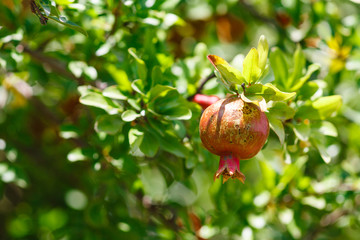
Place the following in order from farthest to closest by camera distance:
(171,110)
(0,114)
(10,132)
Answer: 1. (0,114)
2. (10,132)
3. (171,110)

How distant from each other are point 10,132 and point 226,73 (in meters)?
1.28

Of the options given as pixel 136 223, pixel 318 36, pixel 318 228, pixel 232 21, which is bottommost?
pixel 318 228

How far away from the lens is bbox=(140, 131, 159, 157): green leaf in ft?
3.59

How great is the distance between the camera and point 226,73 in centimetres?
92

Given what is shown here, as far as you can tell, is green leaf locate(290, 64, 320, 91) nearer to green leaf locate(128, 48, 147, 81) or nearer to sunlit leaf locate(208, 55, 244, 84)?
sunlit leaf locate(208, 55, 244, 84)

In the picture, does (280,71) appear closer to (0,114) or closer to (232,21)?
(232,21)

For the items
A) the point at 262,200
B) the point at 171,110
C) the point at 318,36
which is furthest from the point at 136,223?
the point at 318,36

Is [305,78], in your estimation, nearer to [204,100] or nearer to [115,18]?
[204,100]

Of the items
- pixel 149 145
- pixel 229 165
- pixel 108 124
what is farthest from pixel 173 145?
pixel 229 165

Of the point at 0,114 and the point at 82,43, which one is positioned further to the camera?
the point at 0,114

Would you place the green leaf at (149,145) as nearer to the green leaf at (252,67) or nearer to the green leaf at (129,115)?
the green leaf at (129,115)

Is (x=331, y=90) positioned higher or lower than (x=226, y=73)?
lower

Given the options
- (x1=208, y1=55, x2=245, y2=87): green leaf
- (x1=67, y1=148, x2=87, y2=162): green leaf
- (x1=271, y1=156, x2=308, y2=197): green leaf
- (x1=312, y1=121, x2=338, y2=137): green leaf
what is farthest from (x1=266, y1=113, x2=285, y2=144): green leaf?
(x1=67, y1=148, x2=87, y2=162): green leaf

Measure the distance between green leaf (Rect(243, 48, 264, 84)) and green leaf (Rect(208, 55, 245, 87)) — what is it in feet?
0.05
